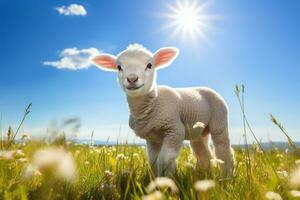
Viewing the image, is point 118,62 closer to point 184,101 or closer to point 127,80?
point 127,80

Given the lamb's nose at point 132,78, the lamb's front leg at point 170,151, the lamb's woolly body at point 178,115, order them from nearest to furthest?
the lamb's front leg at point 170,151
the lamb's nose at point 132,78
the lamb's woolly body at point 178,115

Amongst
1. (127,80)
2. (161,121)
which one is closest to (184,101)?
(161,121)

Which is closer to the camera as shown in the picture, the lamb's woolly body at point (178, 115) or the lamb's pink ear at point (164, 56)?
the lamb's woolly body at point (178, 115)

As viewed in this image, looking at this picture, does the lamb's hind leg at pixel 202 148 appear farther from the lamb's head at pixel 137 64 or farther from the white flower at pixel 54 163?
the white flower at pixel 54 163

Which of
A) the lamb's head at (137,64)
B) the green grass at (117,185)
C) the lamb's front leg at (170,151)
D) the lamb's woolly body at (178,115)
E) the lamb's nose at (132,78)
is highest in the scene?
the lamb's head at (137,64)

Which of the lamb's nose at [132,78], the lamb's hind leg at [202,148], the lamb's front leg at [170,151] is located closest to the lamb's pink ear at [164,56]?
the lamb's nose at [132,78]

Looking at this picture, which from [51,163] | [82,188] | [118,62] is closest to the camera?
[51,163]

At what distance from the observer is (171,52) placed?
247 inches

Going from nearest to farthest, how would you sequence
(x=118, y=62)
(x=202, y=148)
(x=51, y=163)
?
(x=51, y=163) < (x=118, y=62) < (x=202, y=148)

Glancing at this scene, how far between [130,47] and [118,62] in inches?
16.9

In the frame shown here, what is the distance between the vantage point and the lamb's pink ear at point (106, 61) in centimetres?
613

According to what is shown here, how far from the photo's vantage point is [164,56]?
6.25 m

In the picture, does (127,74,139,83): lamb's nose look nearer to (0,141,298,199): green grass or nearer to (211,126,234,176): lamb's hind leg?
(0,141,298,199): green grass

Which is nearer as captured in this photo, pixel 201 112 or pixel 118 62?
pixel 118 62
